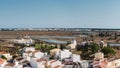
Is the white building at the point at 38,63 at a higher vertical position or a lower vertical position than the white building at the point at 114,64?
higher

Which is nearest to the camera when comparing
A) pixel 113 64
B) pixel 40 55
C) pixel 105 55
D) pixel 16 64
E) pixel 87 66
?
pixel 16 64

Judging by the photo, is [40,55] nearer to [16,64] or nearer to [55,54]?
[55,54]

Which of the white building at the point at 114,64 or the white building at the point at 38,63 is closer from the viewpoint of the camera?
the white building at the point at 38,63

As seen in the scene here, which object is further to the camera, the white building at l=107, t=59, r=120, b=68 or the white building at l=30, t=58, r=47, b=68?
the white building at l=107, t=59, r=120, b=68

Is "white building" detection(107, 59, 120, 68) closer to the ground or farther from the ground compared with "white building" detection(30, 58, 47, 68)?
closer to the ground

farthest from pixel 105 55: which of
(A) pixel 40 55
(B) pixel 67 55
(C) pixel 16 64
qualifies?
(C) pixel 16 64

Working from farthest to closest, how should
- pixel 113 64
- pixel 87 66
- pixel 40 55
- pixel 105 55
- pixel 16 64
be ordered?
1. pixel 105 55
2. pixel 40 55
3. pixel 113 64
4. pixel 87 66
5. pixel 16 64

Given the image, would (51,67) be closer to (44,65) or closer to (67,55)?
(44,65)

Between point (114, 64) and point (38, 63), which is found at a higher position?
point (38, 63)

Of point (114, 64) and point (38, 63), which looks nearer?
point (38, 63)

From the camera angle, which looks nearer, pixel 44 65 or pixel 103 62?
pixel 44 65

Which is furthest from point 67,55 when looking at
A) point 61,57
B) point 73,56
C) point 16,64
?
point 16,64
